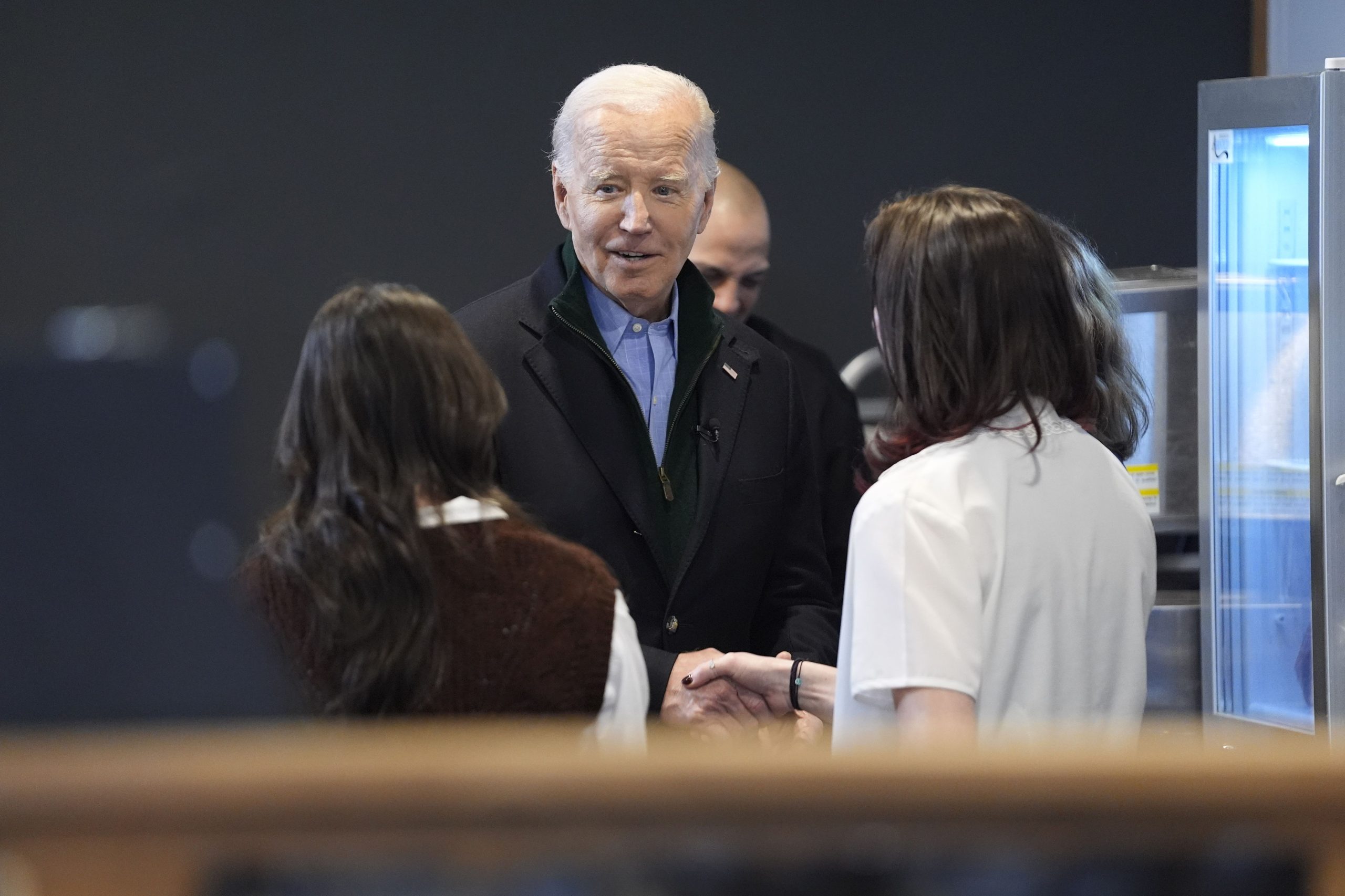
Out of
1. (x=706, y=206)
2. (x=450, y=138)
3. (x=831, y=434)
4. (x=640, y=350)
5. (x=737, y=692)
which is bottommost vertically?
(x=737, y=692)

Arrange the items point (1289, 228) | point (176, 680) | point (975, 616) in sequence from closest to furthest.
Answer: point (975, 616) < point (1289, 228) < point (176, 680)

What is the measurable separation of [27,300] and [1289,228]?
10.4 feet

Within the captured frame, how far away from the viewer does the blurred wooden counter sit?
0.46 m

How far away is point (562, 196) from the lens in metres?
2.36

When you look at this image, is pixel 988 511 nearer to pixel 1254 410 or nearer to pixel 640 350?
pixel 640 350

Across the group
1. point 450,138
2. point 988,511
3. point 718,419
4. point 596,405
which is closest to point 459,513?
point 988,511

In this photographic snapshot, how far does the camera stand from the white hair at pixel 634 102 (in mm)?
2234

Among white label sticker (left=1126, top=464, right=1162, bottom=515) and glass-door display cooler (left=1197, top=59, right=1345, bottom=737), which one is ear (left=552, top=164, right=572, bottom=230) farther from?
white label sticker (left=1126, top=464, right=1162, bottom=515)

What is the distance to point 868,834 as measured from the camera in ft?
1.56

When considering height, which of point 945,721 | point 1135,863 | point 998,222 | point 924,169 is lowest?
point 945,721

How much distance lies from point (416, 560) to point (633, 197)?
101 centimetres

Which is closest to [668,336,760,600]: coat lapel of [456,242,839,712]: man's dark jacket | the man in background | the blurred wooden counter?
[456,242,839,712]: man's dark jacket

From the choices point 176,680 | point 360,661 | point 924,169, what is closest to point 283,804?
point 360,661

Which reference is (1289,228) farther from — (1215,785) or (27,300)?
(27,300)
